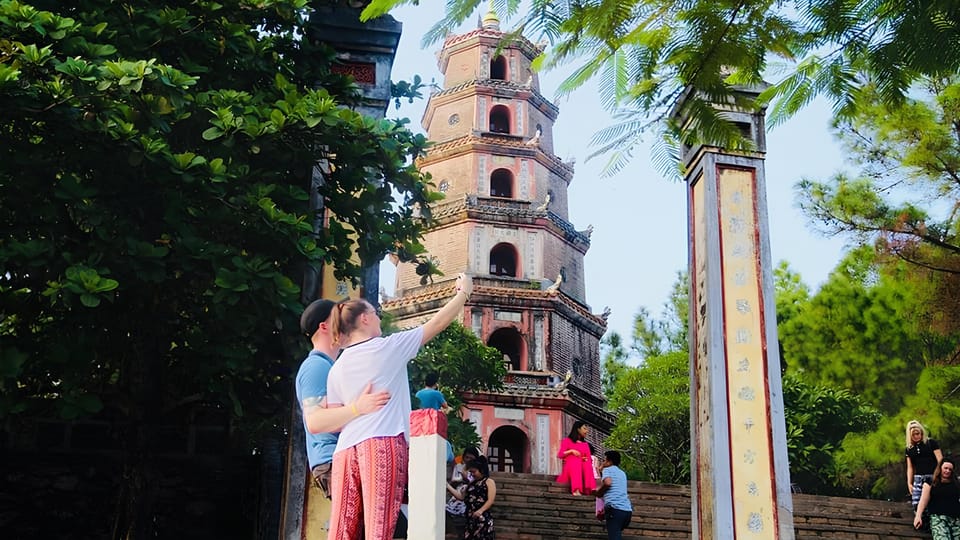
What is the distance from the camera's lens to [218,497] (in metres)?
8.83

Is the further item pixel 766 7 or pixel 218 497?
Answer: pixel 218 497

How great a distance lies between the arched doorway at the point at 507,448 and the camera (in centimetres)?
2472

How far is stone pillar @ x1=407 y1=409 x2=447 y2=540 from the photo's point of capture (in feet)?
11.7

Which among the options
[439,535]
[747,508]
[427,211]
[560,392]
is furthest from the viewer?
[560,392]

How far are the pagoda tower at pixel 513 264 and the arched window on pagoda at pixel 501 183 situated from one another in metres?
0.03

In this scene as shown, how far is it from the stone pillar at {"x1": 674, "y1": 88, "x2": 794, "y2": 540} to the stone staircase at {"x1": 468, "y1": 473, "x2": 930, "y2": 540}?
3.85m

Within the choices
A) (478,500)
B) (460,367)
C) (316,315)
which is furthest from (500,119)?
(316,315)

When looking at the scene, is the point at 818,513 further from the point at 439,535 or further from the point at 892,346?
the point at 892,346

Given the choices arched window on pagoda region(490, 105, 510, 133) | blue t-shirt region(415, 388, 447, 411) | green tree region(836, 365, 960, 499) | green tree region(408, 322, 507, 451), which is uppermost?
Result: arched window on pagoda region(490, 105, 510, 133)

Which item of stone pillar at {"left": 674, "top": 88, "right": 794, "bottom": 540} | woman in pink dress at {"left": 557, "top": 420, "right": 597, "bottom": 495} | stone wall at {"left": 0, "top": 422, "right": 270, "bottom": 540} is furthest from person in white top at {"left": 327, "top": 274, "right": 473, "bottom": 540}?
woman in pink dress at {"left": 557, "top": 420, "right": 597, "bottom": 495}

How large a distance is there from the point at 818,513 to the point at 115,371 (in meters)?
7.00

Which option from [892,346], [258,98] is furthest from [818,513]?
[892,346]

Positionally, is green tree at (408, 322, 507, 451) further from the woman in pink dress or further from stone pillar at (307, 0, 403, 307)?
stone pillar at (307, 0, 403, 307)

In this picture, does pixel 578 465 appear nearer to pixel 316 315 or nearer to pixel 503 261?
pixel 316 315
